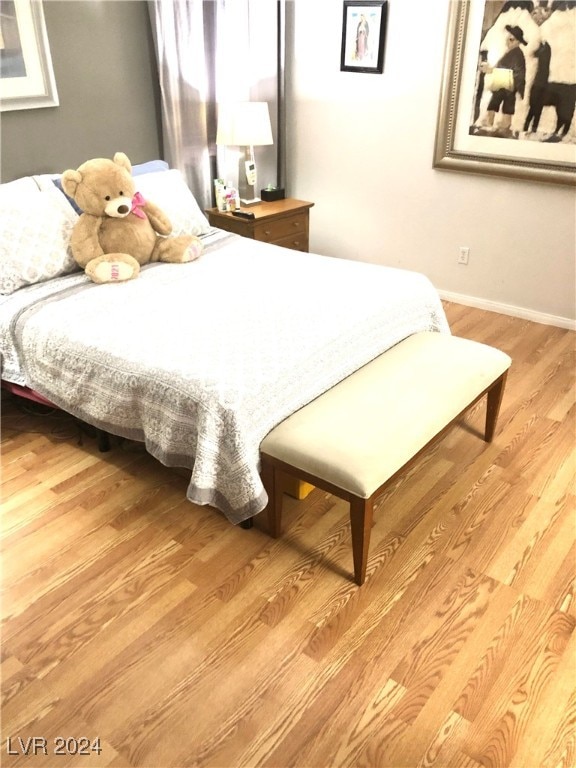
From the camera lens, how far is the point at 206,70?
351 cm

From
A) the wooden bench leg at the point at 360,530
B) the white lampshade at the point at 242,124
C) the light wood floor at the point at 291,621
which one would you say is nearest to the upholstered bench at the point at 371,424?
the wooden bench leg at the point at 360,530

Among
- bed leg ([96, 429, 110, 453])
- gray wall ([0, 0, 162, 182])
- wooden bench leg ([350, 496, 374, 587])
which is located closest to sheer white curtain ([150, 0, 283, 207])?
gray wall ([0, 0, 162, 182])

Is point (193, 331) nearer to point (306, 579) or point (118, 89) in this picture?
point (306, 579)

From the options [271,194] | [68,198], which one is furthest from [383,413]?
[271,194]

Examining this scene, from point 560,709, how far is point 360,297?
149 cm

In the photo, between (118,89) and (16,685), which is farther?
(118,89)

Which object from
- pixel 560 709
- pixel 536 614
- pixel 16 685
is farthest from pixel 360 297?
pixel 16 685

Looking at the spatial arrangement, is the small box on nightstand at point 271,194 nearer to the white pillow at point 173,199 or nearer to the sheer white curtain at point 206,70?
the sheer white curtain at point 206,70

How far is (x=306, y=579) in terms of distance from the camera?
1.89 metres

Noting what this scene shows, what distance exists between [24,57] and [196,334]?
5.79 feet

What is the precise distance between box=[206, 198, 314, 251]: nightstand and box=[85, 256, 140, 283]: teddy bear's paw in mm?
1104

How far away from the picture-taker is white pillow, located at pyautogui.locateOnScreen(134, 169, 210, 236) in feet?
9.52

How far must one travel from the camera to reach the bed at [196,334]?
1870 millimetres

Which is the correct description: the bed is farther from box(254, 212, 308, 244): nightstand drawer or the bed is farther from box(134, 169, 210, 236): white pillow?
box(254, 212, 308, 244): nightstand drawer
